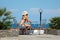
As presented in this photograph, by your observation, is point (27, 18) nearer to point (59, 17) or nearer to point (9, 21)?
point (9, 21)

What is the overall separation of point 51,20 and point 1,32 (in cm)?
812

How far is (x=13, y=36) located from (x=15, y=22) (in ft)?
14.3

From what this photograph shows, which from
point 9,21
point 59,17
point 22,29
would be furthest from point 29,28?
point 59,17

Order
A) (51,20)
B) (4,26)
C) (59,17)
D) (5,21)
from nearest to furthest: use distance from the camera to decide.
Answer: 1. (4,26)
2. (5,21)
3. (59,17)
4. (51,20)

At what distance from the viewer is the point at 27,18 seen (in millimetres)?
16297

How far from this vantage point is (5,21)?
16484 millimetres

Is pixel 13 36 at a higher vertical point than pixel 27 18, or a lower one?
lower

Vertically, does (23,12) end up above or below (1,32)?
above

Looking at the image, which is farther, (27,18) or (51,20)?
(51,20)

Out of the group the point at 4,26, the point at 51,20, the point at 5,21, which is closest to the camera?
the point at 4,26

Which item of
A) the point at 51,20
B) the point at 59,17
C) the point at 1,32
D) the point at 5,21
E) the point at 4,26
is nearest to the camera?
the point at 1,32

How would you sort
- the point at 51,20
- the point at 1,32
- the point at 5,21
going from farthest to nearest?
1. the point at 51,20
2. the point at 5,21
3. the point at 1,32

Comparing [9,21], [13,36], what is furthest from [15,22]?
[13,36]

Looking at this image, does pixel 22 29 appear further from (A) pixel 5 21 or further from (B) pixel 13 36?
(B) pixel 13 36
